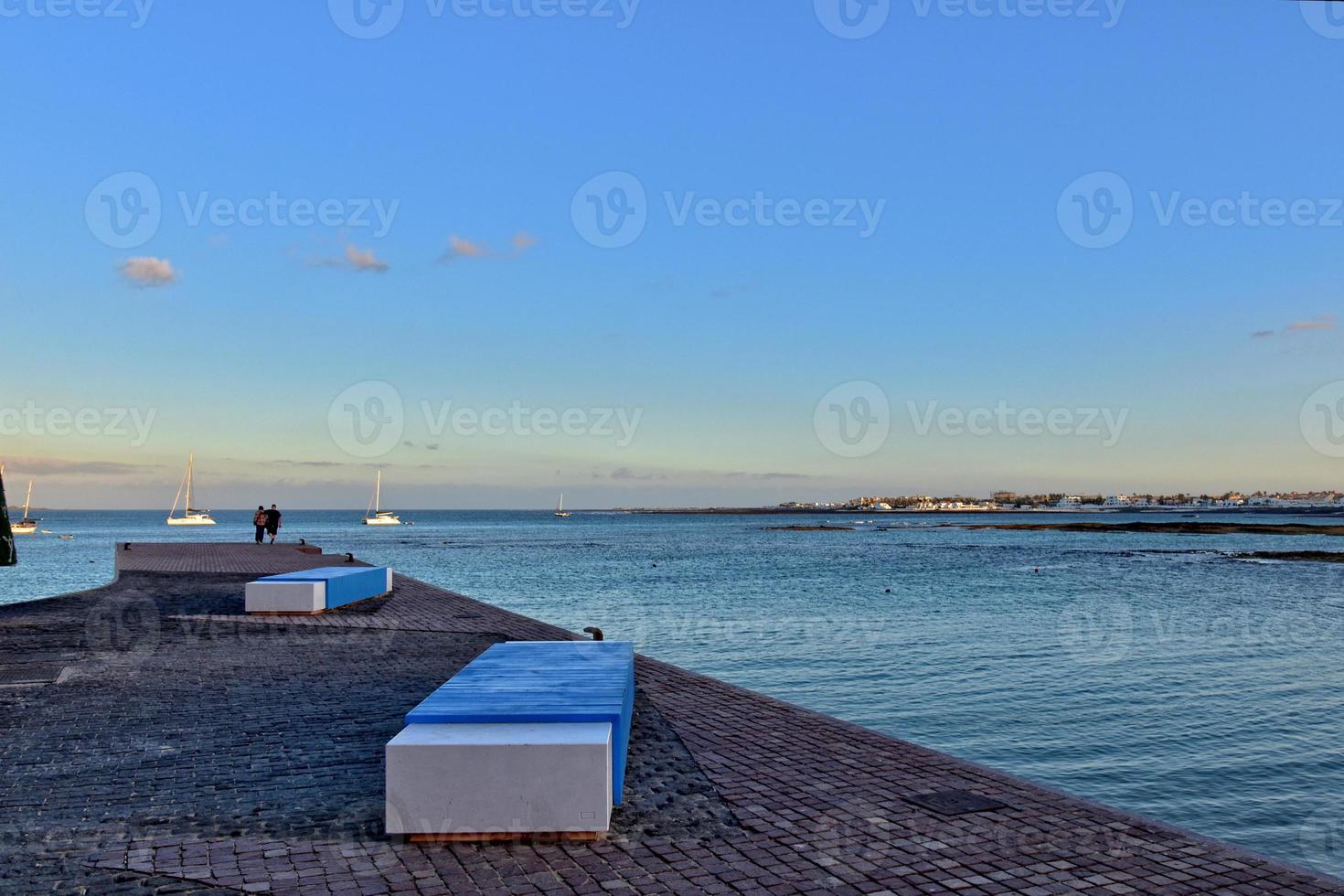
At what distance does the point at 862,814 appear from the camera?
6918mm

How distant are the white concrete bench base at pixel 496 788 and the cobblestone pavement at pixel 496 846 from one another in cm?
16

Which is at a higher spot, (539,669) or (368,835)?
(539,669)

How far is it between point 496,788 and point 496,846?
0.34m

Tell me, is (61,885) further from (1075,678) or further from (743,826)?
(1075,678)

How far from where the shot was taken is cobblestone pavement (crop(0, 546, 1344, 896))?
5.68 metres

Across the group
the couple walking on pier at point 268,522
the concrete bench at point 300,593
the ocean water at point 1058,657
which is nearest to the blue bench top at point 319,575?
the concrete bench at point 300,593

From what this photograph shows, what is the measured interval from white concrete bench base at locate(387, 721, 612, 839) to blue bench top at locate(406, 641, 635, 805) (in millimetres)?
500

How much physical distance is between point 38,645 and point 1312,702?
19461 millimetres

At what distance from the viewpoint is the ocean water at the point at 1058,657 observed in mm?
11156

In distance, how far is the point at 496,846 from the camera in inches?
247

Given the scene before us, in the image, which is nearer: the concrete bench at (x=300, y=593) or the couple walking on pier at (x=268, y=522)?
the concrete bench at (x=300, y=593)

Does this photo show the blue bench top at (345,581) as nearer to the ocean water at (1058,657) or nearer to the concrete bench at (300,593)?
the concrete bench at (300,593)

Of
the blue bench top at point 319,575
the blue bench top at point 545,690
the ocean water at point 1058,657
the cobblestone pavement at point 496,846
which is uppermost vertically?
the blue bench top at point 545,690

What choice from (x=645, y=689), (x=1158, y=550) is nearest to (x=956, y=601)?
(x=645, y=689)
